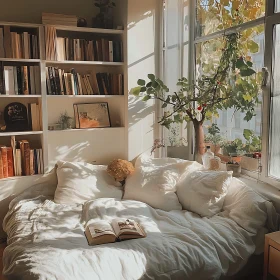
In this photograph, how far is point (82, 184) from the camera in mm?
3021

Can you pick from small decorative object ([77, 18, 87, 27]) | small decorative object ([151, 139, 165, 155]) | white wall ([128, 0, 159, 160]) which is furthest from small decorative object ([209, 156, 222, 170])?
small decorative object ([77, 18, 87, 27])

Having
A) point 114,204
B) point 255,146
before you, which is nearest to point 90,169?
point 114,204

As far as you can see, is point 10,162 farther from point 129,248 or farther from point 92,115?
point 129,248

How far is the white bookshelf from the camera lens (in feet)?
10.3

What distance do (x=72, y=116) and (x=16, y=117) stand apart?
0.55 meters

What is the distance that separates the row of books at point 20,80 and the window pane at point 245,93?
5.42 feet

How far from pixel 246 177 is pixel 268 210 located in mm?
526

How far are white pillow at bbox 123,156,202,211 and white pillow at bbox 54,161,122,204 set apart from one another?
0.18 metres

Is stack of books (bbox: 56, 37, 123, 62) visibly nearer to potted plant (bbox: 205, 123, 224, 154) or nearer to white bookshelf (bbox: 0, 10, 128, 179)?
white bookshelf (bbox: 0, 10, 128, 179)

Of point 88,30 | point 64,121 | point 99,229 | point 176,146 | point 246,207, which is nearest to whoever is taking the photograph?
point 99,229

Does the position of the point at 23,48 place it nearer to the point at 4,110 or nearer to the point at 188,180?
the point at 4,110

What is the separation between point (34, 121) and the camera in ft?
10.5

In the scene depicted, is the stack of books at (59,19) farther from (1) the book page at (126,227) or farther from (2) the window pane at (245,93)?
(1) the book page at (126,227)

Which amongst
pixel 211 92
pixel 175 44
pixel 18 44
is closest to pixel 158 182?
pixel 211 92
